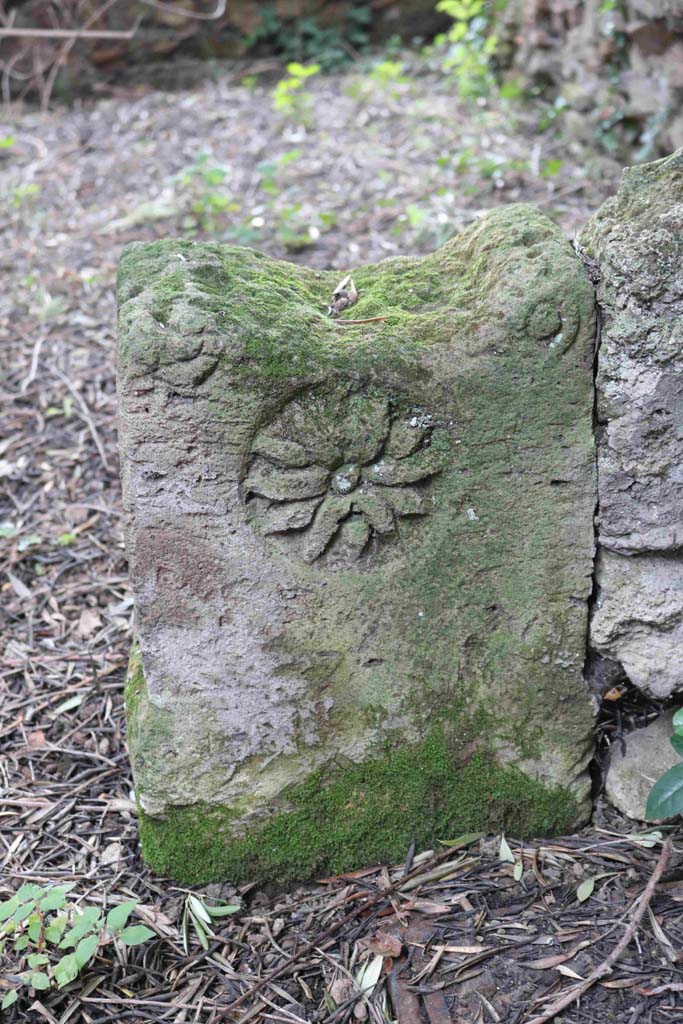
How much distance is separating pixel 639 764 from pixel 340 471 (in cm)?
97

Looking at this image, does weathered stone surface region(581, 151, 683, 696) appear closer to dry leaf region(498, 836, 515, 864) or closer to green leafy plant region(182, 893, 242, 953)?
dry leaf region(498, 836, 515, 864)

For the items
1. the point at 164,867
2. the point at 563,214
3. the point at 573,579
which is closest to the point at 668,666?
the point at 573,579

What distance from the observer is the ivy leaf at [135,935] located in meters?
1.87

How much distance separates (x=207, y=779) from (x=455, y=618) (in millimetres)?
637

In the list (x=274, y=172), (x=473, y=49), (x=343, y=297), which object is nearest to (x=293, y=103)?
(x=274, y=172)

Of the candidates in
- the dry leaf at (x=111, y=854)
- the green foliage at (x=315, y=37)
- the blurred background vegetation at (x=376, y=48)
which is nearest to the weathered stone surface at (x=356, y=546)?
the dry leaf at (x=111, y=854)

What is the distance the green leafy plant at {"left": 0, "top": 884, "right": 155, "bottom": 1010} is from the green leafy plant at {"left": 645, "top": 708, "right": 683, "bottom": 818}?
1010 millimetres

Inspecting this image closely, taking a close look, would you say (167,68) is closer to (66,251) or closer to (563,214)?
(66,251)

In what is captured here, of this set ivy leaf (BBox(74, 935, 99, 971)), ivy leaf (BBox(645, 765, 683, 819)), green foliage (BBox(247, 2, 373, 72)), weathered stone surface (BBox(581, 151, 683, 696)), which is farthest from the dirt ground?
green foliage (BBox(247, 2, 373, 72))

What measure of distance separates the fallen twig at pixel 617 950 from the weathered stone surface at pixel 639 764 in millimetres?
125

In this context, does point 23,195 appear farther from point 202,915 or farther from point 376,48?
point 202,915

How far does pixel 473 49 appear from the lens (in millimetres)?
6051

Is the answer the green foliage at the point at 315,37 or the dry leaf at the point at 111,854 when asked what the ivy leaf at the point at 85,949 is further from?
the green foliage at the point at 315,37

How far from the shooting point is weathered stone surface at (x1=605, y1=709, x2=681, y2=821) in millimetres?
2182
